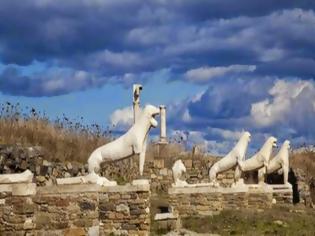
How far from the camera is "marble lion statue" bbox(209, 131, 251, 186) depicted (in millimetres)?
29016

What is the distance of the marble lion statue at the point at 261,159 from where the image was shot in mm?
32062

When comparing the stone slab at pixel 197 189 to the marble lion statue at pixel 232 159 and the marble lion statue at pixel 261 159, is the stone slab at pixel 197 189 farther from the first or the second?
the marble lion statue at pixel 261 159

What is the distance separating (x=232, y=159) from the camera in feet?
97.8

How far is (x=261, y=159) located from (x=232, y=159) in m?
2.88

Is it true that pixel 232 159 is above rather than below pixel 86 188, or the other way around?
above

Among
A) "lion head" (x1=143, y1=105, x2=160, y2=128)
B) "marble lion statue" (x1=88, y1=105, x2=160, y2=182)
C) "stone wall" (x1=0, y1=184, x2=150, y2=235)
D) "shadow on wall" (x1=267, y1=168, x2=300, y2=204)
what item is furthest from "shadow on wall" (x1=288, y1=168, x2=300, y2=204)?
"stone wall" (x1=0, y1=184, x2=150, y2=235)

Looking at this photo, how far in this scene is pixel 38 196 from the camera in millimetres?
17375

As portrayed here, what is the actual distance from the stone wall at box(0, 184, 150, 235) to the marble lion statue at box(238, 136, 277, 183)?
1356 cm

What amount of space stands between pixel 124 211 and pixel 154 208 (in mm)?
6885

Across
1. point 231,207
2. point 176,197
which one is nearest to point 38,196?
point 176,197

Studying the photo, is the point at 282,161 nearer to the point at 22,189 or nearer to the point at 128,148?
the point at 128,148

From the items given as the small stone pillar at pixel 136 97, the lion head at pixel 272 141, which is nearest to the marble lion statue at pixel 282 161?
the lion head at pixel 272 141

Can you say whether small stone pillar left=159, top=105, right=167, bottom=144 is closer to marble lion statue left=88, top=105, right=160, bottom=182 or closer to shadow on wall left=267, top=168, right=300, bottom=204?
shadow on wall left=267, top=168, right=300, bottom=204

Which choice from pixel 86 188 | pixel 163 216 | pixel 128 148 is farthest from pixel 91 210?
pixel 163 216
